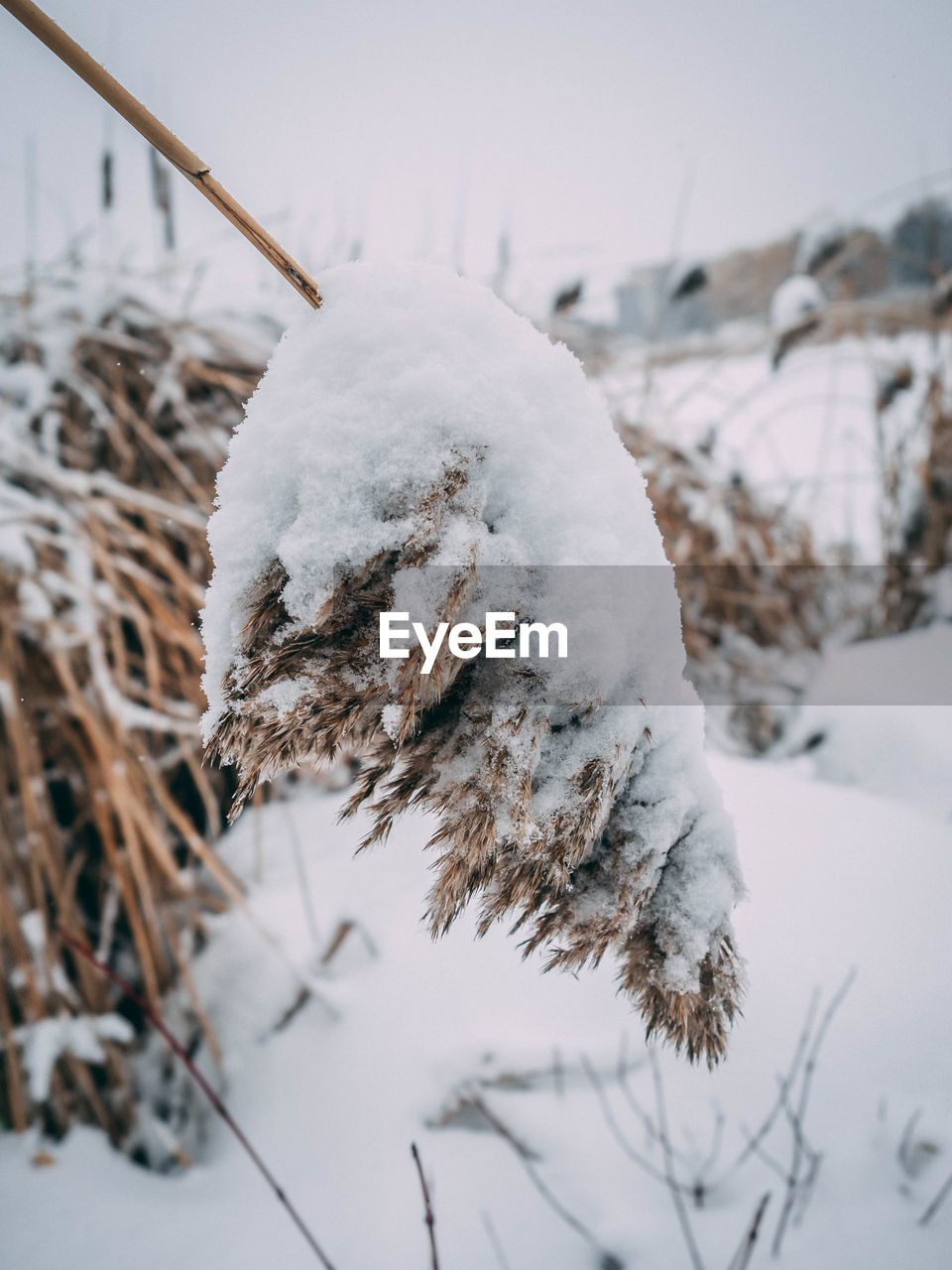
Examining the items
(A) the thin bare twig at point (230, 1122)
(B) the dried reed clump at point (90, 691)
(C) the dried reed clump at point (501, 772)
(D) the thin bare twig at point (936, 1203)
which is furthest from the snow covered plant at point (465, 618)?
(B) the dried reed clump at point (90, 691)

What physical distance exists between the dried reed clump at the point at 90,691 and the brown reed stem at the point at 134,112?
1008 mm

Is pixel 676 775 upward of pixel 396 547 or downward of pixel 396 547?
downward

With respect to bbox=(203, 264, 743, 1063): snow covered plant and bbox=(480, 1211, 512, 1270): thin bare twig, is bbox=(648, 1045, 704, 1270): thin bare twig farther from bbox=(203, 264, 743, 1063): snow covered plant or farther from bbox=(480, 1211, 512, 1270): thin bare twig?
bbox=(203, 264, 743, 1063): snow covered plant

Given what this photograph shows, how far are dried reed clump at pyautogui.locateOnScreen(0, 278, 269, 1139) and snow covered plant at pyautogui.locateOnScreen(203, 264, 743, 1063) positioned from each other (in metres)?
0.92

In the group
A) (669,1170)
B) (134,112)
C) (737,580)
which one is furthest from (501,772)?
(737,580)

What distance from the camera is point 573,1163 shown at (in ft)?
2.94

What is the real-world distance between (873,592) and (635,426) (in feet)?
2.92

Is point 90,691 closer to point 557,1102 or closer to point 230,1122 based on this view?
point 230,1122

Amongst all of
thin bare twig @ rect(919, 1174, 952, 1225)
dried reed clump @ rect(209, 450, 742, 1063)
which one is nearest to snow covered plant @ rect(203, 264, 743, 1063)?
dried reed clump @ rect(209, 450, 742, 1063)

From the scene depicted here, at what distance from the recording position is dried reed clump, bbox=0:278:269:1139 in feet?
3.76

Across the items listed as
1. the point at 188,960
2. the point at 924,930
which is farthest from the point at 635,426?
the point at 188,960

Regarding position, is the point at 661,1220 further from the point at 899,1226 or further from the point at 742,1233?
the point at 899,1226

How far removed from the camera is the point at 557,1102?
3.15 feet

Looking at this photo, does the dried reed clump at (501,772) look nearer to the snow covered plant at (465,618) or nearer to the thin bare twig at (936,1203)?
the snow covered plant at (465,618)
